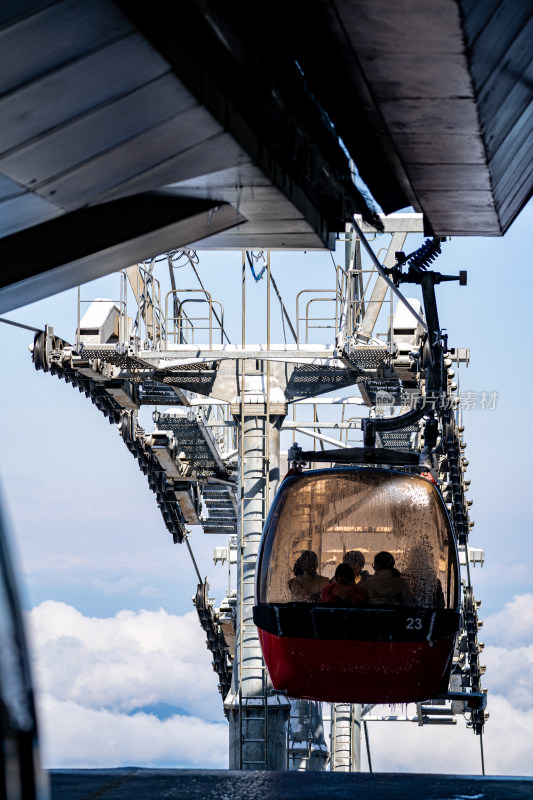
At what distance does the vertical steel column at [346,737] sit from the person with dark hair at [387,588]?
18.2 m

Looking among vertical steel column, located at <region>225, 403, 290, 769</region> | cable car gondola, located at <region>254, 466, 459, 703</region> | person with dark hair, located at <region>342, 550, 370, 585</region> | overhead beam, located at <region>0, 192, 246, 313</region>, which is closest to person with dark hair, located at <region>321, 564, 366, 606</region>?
cable car gondola, located at <region>254, 466, 459, 703</region>

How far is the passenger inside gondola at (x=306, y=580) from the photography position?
11781mm

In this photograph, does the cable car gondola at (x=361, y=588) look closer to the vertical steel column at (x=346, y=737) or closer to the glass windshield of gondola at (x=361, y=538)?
the glass windshield of gondola at (x=361, y=538)

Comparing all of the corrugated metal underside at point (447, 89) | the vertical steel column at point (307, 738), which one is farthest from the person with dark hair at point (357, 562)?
the vertical steel column at point (307, 738)

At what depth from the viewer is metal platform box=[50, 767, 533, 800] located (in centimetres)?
598

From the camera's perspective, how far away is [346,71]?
6.05 m

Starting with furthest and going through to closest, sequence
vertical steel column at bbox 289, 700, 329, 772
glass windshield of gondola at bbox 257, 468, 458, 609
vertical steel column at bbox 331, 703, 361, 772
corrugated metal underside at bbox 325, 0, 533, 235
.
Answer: vertical steel column at bbox 331, 703, 361, 772 < vertical steel column at bbox 289, 700, 329, 772 < glass windshield of gondola at bbox 257, 468, 458, 609 < corrugated metal underside at bbox 325, 0, 533, 235

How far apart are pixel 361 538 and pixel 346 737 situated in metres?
18.5

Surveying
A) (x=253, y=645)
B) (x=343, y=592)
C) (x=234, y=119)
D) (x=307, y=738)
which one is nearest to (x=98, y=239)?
(x=234, y=119)

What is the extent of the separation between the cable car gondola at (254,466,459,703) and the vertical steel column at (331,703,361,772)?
704 inches

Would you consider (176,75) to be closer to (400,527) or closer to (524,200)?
(524,200)

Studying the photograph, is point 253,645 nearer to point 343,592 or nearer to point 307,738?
point 307,738

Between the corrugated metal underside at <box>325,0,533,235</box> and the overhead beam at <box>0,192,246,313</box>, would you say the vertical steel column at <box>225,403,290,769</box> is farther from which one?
the overhead beam at <box>0,192,246,313</box>

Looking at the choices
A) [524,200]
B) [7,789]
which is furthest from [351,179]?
[7,789]
